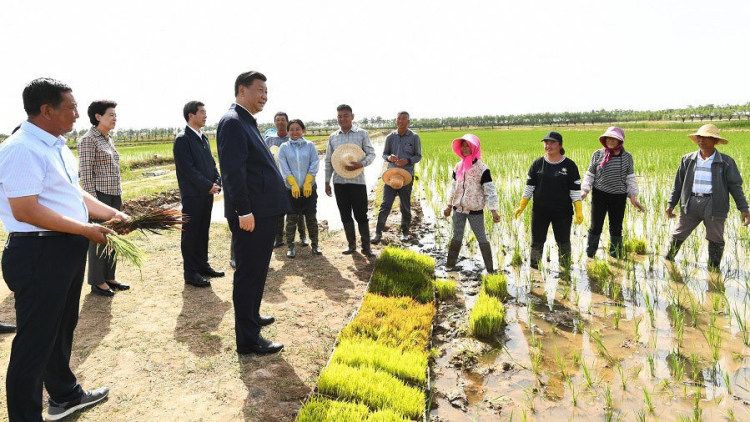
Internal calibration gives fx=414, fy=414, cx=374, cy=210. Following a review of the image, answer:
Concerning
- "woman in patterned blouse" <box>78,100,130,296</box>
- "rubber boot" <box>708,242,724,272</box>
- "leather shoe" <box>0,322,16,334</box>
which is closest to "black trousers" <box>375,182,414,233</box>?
"woman in patterned blouse" <box>78,100,130,296</box>

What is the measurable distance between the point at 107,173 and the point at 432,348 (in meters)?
3.52

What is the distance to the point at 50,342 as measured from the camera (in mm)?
2045

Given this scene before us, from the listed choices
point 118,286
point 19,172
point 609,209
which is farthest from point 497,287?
point 118,286

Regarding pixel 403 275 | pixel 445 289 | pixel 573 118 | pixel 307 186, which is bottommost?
pixel 445 289

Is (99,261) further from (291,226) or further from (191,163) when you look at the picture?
(291,226)

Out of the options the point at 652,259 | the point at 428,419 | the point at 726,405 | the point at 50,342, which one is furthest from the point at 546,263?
the point at 50,342

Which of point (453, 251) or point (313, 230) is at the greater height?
point (313, 230)

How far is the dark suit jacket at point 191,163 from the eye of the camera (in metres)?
4.23

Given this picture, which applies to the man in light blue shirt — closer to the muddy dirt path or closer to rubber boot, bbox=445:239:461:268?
the muddy dirt path

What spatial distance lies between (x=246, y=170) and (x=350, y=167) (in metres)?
2.51

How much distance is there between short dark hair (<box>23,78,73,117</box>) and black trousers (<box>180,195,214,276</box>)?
2.43m

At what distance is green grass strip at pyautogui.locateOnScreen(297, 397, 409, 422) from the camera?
2252mm

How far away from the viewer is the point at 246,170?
111 inches

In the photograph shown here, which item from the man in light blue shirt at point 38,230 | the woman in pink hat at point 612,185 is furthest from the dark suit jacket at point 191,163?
the woman in pink hat at point 612,185
